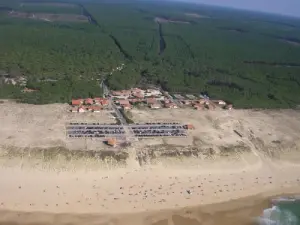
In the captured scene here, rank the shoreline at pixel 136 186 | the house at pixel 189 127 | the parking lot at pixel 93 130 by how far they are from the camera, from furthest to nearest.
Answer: the house at pixel 189 127, the parking lot at pixel 93 130, the shoreline at pixel 136 186

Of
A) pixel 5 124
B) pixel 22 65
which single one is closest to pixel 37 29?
pixel 22 65

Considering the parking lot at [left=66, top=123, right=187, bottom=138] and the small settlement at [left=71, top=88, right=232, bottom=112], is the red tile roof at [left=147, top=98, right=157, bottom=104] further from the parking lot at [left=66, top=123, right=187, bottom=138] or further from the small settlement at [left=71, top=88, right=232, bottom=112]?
the parking lot at [left=66, top=123, right=187, bottom=138]

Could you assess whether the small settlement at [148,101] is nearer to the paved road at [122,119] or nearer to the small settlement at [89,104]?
the small settlement at [89,104]

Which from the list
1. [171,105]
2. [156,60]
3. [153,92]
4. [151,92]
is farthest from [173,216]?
[156,60]

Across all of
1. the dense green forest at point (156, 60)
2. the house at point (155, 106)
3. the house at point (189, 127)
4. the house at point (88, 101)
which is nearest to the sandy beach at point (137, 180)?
the house at point (189, 127)

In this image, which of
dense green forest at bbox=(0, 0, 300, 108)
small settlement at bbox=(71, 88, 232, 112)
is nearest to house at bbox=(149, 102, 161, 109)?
small settlement at bbox=(71, 88, 232, 112)

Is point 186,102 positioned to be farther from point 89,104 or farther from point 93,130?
point 93,130
